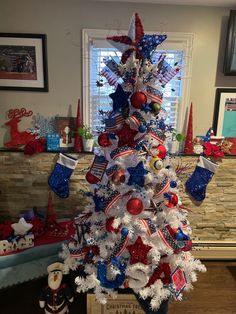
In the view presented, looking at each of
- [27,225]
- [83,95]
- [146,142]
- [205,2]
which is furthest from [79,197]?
[205,2]

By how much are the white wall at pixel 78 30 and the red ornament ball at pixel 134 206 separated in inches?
46.5

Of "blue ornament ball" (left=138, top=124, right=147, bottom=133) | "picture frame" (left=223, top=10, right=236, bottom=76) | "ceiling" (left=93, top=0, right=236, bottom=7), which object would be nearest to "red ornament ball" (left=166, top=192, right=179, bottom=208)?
"blue ornament ball" (left=138, top=124, right=147, bottom=133)

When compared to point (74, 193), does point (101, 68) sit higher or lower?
higher

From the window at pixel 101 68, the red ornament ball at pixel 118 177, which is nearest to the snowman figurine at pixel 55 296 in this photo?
the red ornament ball at pixel 118 177

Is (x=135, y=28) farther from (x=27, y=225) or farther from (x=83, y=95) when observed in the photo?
(x=27, y=225)

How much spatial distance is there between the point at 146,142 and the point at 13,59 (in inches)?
57.3

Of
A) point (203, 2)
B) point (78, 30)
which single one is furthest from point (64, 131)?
point (203, 2)

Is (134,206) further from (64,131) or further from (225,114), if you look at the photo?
(225,114)

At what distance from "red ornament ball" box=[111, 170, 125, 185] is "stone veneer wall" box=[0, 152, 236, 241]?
851mm

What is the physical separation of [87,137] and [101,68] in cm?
60

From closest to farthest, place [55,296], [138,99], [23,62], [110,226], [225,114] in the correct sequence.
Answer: [138,99], [110,226], [55,296], [23,62], [225,114]

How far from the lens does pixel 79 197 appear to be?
2580 mm

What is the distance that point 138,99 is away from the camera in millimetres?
1543

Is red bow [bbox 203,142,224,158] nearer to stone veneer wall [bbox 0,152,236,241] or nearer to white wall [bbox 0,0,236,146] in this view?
stone veneer wall [bbox 0,152,236,241]
